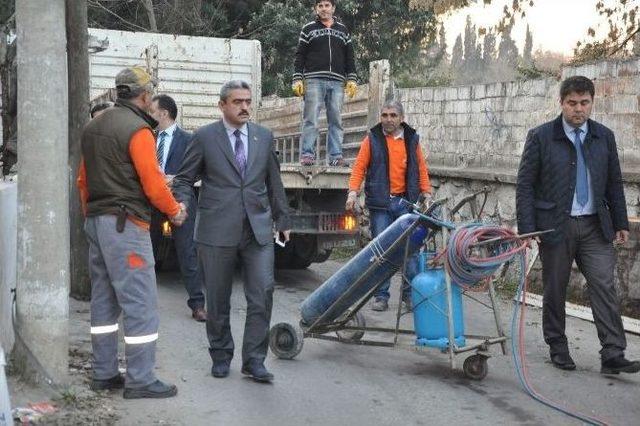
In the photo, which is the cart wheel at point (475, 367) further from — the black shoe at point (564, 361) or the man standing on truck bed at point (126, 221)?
the man standing on truck bed at point (126, 221)

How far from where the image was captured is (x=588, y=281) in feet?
23.2

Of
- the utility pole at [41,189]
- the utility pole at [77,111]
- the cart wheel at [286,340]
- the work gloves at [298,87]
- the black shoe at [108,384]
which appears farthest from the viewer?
the work gloves at [298,87]

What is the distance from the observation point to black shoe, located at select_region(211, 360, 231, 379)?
6523 mm

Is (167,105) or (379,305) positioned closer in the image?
(167,105)

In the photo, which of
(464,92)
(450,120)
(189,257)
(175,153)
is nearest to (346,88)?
(464,92)

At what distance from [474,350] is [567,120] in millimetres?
1814

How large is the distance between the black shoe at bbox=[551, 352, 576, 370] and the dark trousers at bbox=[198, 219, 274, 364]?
2.13m

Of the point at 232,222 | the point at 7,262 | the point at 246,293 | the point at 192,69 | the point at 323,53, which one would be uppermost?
the point at 192,69

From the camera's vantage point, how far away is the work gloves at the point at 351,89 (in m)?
11.3

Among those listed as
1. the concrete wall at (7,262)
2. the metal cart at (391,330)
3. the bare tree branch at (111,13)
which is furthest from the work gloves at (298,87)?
the bare tree branch at (111,13)

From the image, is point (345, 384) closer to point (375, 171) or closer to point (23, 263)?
point (23, 263)

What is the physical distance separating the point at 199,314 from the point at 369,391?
8.60 ft

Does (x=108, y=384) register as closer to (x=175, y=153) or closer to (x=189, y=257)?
(x=189, y=257)

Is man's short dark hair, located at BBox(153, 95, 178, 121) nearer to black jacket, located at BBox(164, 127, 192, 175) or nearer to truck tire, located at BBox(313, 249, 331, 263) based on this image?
black jacket, located at BBox(164, 127, 192, 175)
